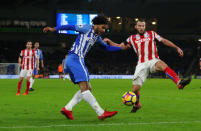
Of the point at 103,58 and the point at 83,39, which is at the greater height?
the point at 83,39

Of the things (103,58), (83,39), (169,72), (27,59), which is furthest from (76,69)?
(103,58)

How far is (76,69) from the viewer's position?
22.3 ft

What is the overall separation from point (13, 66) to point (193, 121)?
28677 millimetres

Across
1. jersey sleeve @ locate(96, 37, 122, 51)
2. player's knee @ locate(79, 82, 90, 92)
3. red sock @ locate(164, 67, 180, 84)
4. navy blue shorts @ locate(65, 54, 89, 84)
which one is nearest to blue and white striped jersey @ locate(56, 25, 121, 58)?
navy blue shorts @ locate(65, 54, 89, 84)

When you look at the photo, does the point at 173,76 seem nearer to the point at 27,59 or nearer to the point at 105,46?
the point at 105,46

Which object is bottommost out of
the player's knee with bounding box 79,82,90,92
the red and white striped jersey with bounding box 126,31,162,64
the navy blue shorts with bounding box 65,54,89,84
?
the player's knee with bounding box 79,82,90,92

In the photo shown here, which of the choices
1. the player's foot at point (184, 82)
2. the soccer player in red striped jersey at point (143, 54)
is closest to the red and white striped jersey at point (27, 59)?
the soccer player in red striped jersey at point (143, 54)

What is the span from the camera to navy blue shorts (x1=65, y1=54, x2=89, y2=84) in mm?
6761

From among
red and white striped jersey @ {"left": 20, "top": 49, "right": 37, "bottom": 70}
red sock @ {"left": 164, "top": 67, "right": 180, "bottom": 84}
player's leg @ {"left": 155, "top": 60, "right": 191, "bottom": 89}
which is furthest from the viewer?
red and white striped jersey @ {"left": 20, "top": 49, "right": 37, "bottom": 70}

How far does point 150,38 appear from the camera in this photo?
27.9 ft

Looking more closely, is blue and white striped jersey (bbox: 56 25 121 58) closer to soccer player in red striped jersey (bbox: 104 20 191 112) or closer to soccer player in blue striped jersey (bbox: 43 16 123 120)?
soccer player in blue striped jersey (bbox: 43 16 123 120)

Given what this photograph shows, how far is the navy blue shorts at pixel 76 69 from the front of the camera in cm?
676

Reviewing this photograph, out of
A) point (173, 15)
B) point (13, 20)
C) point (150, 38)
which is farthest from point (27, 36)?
point (150, 38)

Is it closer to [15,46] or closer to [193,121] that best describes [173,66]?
[15,46]
